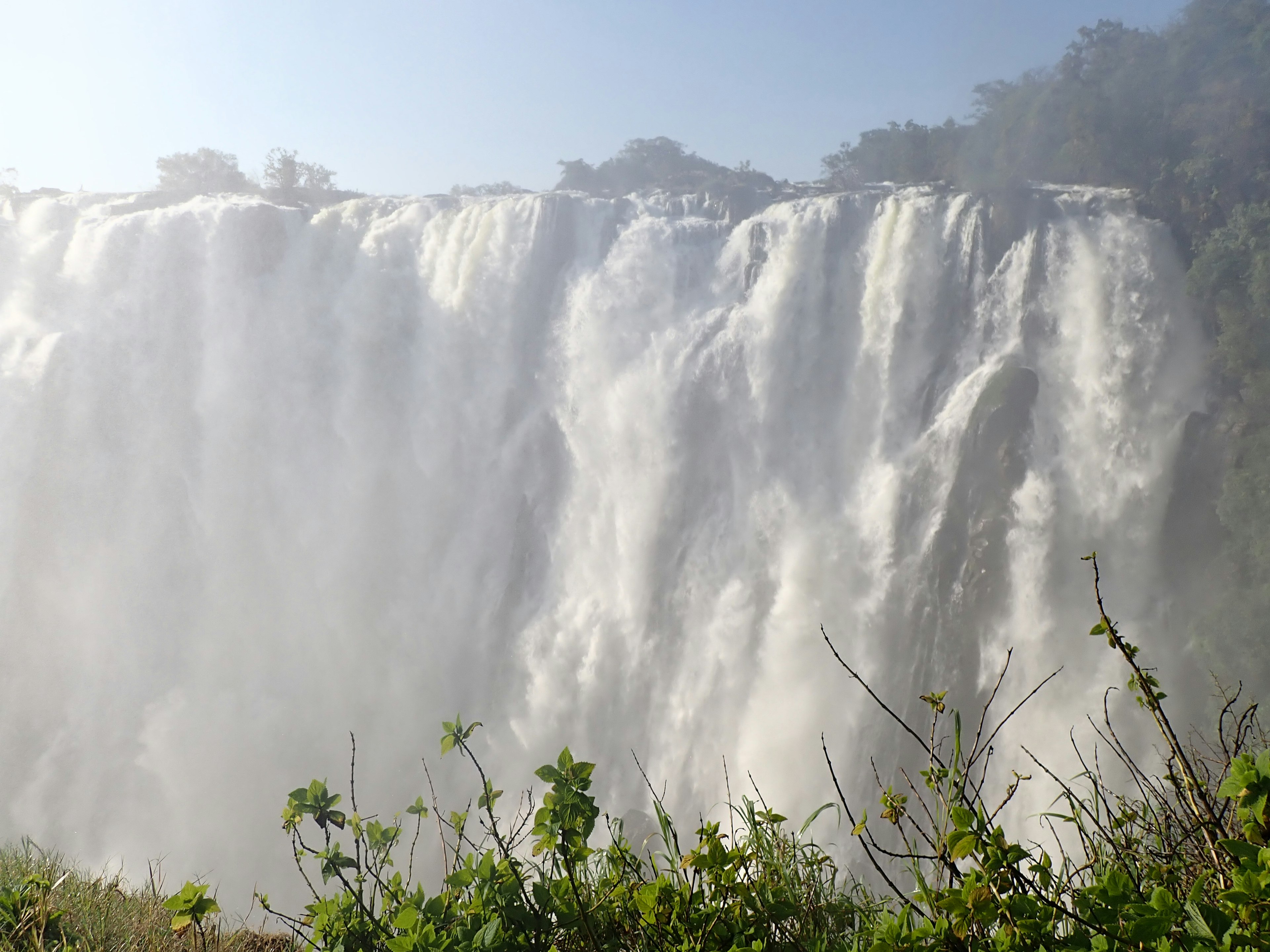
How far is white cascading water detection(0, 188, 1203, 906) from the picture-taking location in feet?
37.2

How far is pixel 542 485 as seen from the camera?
14.0 meters

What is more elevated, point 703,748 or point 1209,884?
point 703,748

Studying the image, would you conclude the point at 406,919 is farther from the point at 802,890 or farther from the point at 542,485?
the point at 542,485

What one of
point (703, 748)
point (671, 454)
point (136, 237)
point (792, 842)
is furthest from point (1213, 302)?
point (136, 237)

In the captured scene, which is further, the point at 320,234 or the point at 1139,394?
the point at 320,234

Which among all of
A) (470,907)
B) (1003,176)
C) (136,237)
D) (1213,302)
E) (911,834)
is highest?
(1003,176)

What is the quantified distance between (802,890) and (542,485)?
12.2m

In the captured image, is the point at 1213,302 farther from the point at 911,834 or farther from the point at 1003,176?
the point at 911,834

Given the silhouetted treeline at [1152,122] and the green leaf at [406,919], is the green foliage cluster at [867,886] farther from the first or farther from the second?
the silhouetted treeline at [1152,122]

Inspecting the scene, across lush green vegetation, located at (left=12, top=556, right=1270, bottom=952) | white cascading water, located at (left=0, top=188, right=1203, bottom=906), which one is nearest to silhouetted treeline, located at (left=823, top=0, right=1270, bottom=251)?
white cascading water, located at (left=0, top=188, right=1203, bottom=906)

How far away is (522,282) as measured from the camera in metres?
14.6

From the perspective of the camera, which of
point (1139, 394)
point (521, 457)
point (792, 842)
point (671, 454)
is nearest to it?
point (792, 842)

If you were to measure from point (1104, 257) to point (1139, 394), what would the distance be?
7.62 ft

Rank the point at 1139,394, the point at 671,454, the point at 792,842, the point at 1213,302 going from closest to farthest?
1. the point at 792,842
2. the point at 1139,394
3. the point at 1213,302
4. the point at 671,454
